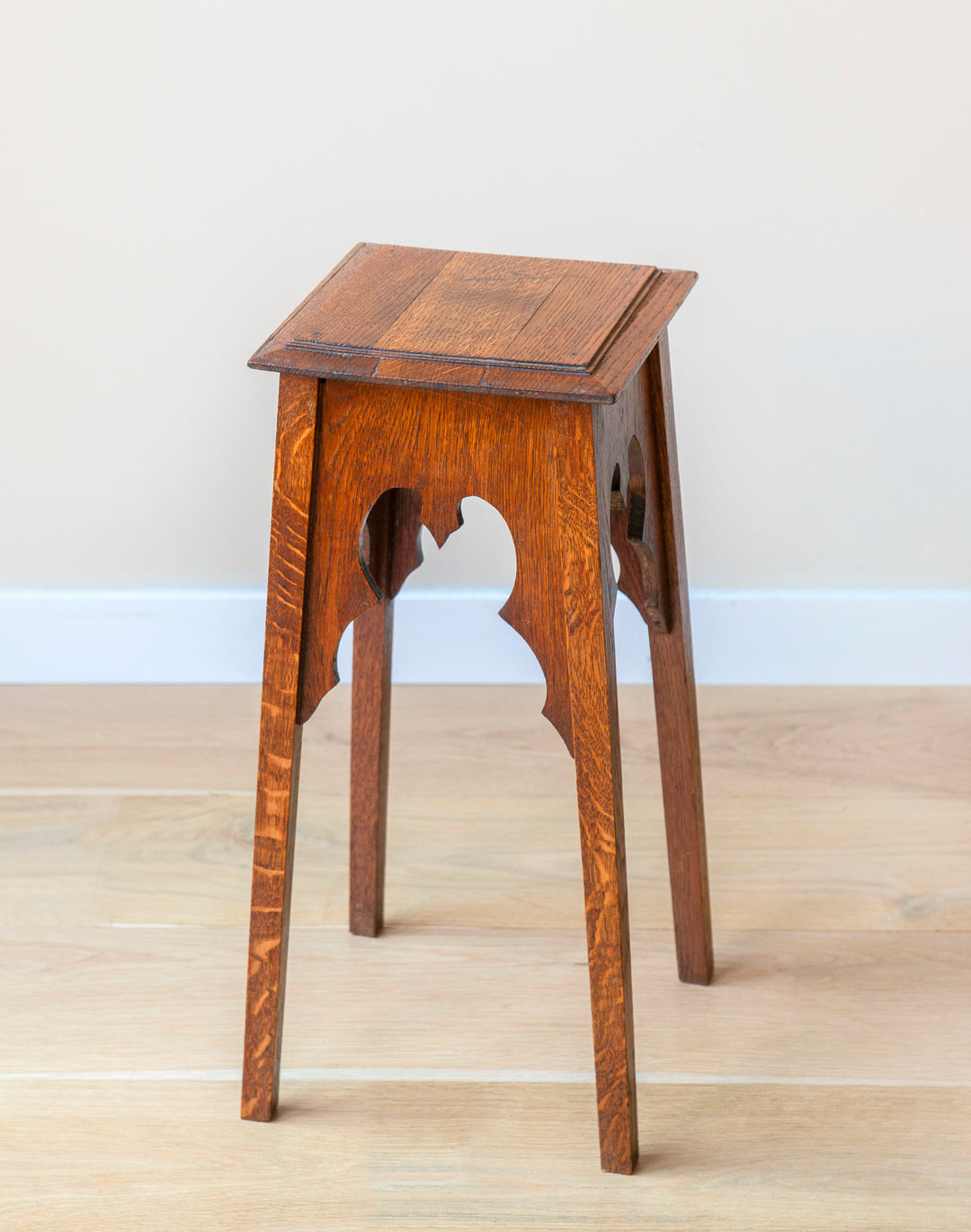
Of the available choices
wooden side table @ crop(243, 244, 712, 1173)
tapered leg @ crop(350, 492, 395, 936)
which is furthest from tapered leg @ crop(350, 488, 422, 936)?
wooden side table @ crop(243, 244, 712, 1173)

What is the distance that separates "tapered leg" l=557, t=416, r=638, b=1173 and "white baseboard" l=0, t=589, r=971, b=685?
695 millimetres

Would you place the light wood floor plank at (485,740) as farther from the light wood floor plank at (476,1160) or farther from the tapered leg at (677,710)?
the light wood floor plank at (476,1160)

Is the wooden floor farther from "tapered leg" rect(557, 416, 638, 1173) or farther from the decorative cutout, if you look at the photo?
the decorative cutout

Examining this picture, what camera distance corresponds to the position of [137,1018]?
3.54ft

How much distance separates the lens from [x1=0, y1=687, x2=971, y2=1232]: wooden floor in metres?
0.92

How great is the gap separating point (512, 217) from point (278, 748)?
72 centimetres

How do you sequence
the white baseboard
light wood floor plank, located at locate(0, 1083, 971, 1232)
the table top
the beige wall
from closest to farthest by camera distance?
the table top → light wood floor plank, located at locate(0, 1083, 971, 1232) → the beige wall → the white baseboard

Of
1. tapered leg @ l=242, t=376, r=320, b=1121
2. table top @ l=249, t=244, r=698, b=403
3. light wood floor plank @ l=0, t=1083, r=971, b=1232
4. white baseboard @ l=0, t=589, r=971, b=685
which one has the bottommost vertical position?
light wood floor plank @ l=0, t=1083, r=971, b=1232

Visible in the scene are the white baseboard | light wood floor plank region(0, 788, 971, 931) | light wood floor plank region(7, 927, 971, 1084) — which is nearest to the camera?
light wood floor plank region(7, 927, 971, 1084)

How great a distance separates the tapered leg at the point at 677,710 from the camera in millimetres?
982

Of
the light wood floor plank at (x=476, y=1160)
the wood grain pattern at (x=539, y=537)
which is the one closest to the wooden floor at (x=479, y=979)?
the light wood floor plank at (x=476, y=1160)

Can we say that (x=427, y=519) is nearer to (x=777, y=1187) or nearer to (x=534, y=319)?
(x=534, y=319)

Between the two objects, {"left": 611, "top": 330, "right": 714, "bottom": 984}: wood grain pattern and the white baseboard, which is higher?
{"left": 611, "top": 330, "right": 714, "bottom": 984}: wood grain pattern

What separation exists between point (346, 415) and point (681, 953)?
22.2 inches
